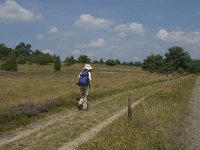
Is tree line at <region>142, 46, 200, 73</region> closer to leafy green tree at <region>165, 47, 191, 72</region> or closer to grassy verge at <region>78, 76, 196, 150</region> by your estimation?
leafy green tree at <region>165, 47, 191, 72</region>

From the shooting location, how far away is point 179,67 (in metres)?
129

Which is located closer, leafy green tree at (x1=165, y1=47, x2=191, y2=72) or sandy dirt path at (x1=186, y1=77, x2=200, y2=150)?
sandy dirt path at (x1=186, y1=77, x2=200, y2=150)

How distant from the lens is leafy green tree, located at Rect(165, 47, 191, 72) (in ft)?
407

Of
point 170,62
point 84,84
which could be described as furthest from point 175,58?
point 84,84

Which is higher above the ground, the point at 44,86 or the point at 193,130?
the point at 44,86

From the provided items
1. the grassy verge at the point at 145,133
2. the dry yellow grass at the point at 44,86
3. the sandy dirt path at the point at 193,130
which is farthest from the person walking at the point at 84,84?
the sandy dirt path at the point at 193,130

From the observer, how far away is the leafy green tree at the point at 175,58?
407 ft

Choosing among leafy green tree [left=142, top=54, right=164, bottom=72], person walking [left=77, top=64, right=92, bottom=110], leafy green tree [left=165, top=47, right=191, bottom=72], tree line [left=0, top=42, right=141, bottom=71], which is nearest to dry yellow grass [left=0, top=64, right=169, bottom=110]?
person walking [left=77, top=64, right=92, bottom=110]

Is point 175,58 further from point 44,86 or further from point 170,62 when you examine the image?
point 44,86

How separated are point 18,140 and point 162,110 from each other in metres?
9.05

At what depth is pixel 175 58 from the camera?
125m

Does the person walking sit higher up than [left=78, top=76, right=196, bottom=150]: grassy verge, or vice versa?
the person walking

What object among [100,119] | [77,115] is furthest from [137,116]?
[77,115]

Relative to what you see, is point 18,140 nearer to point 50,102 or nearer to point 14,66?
point 50,102
